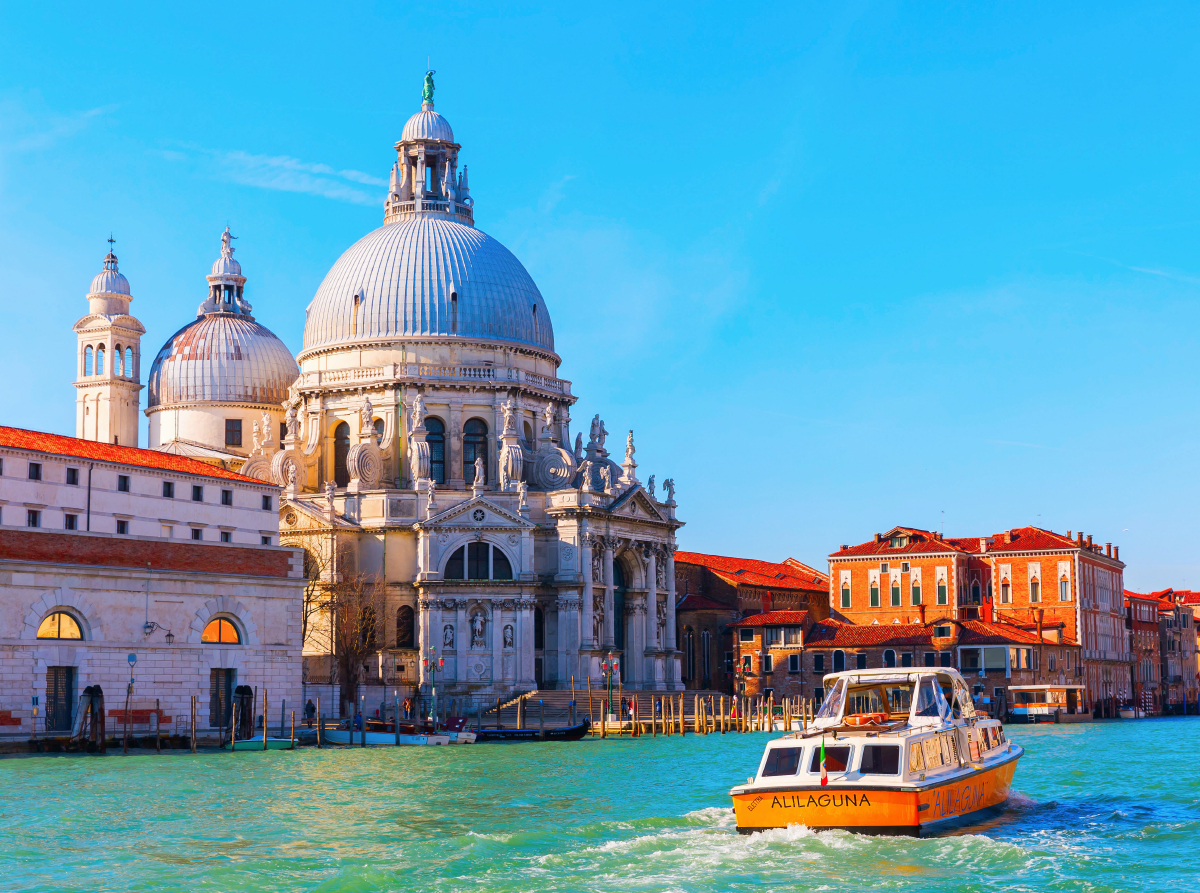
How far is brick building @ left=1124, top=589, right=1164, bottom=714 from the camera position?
85750 millimetres

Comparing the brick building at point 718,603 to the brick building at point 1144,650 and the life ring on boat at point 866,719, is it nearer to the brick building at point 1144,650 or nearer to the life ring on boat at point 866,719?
the brick building at point 1144,650

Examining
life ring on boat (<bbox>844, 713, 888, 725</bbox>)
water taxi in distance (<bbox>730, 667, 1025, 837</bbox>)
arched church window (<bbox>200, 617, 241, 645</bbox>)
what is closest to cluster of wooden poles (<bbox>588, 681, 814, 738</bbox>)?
arched church window (<bbox>200, 617, 241, 645</bbox>)

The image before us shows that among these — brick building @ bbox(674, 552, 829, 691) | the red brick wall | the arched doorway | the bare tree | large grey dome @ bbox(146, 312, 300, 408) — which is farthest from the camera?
brick building @ bbox(674, 552, 829, 691)

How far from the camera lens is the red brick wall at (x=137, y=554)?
133 ft

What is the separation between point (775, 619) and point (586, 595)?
42.1 feet

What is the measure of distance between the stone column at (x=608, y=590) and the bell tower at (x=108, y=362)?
21995 mm

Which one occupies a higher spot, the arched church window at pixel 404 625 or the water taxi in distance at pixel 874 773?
the arched church window at pixel 404 625

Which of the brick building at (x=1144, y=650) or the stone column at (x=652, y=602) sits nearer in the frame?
the stone column at (x=652, y=602)

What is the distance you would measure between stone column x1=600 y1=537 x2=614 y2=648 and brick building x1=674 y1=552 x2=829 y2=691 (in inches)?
220

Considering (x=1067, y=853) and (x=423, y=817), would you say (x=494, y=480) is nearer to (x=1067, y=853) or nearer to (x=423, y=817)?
(x=423, y=817)

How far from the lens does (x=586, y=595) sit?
6194cm

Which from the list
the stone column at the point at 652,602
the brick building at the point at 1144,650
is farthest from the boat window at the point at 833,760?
the brick building at the point at 1144,650

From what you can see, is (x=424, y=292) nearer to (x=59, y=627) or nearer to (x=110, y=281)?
(x=110, y=281)

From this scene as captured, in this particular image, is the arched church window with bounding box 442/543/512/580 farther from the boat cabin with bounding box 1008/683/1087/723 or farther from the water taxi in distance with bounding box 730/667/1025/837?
the water taxi in distance with bounding box 730/667/1025/837
